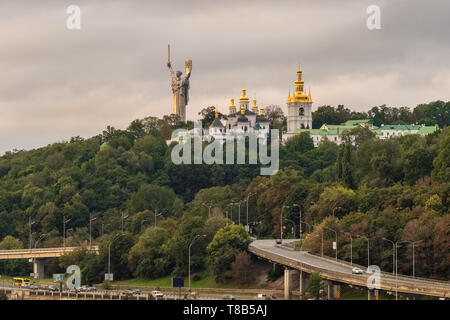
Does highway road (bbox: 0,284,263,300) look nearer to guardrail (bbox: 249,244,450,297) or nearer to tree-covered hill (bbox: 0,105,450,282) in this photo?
guardrail (bbox: 249,244,450,297)

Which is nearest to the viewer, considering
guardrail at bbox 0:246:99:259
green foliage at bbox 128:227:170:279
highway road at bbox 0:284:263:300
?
highway road at bbox 0:284:263:300

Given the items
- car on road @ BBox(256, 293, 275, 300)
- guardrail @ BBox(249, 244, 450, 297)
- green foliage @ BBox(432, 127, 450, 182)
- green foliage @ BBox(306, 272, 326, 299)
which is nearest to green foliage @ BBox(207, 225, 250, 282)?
guardrail @ BBox(249, 244, 450, 297)

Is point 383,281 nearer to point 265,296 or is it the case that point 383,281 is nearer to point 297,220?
point 265,296

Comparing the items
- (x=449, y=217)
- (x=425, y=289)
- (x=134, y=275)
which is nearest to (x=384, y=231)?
(x=449, y=217)
